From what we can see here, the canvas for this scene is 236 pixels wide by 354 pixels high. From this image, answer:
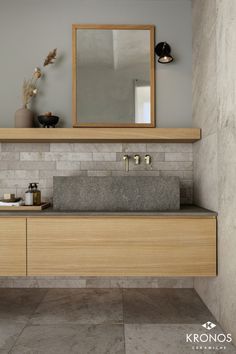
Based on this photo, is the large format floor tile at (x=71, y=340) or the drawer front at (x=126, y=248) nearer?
the large format floor tile at (x=71, y=340)

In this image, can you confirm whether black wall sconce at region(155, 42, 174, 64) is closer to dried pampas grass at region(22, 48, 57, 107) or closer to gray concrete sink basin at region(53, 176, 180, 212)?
dried pampas grass at region(22, 48, 57, 107)

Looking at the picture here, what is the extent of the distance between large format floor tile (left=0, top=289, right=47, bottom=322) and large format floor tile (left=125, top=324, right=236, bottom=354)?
748mm

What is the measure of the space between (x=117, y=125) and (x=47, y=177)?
77 centimetres

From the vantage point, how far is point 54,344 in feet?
5.19

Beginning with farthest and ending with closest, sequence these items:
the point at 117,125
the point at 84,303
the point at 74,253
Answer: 1. the point at 117,125
2. the point at 84,303
3. the point at 74,253

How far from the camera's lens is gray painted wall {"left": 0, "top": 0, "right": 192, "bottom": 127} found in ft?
7.91

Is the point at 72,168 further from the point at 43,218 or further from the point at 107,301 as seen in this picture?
the point at 107,301

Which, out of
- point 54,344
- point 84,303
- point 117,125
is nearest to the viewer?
point 54,344

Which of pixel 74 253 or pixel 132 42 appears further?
pixel 132 42

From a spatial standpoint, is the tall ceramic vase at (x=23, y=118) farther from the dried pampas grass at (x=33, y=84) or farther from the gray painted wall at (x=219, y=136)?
the gray painted wall at (x=219, y=136)

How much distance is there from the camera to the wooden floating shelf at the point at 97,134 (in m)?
2.13

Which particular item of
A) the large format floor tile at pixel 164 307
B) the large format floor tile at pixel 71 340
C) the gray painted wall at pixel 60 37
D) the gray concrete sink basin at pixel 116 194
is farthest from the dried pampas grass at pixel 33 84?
the large format floor tile at pixel 164 307

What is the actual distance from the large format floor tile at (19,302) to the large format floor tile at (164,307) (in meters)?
Result: 0.70

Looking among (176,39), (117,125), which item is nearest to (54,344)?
(117,125)
